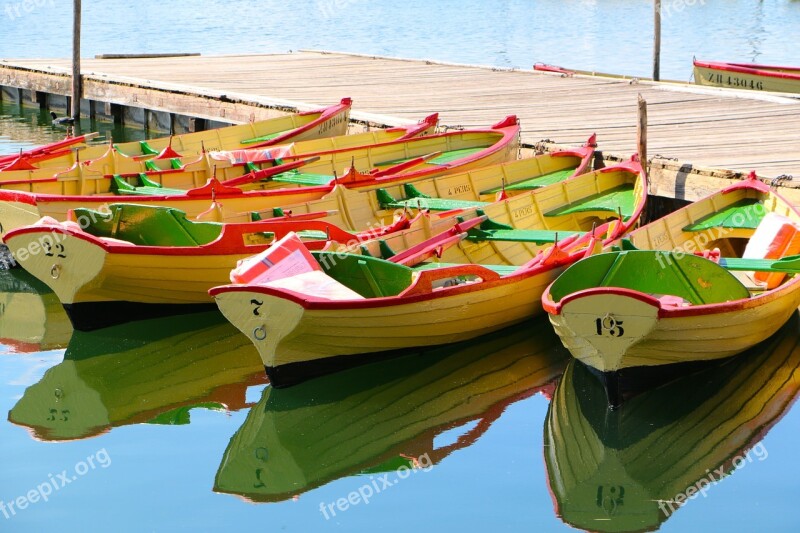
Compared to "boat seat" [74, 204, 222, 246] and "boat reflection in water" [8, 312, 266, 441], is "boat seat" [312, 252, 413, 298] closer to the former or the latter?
"boat reflection in water" [8, 312, 266, 441]

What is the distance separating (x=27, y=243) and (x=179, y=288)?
1.29m

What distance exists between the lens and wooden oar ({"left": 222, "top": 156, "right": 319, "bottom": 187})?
40.1 feet

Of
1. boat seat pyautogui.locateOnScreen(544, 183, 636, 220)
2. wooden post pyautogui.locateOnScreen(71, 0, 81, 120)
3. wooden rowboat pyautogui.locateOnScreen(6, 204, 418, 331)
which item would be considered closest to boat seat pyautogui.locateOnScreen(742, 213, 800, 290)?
boat seat pyautogui.locateOnScreen(544, 183, 636, 220)

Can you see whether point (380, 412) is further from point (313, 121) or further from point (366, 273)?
point (313, 121)

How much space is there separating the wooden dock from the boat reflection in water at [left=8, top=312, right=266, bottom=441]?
16.7ft

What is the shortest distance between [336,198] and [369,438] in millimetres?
3676

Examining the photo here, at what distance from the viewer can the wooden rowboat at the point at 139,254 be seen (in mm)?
9797

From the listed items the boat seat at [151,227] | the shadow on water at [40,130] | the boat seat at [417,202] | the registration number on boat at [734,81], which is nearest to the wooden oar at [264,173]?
the boat seat at [417,202]

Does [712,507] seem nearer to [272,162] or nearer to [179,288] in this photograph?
[179,288]

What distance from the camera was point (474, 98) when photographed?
17.9m

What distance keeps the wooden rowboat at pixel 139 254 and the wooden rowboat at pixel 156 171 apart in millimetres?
1400

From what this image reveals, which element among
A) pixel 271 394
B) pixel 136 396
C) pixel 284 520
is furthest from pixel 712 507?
pixel 136 396

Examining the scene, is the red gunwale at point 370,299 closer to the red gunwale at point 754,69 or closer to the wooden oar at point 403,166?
the wooden oar at point 403,166

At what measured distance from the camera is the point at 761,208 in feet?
36.4
